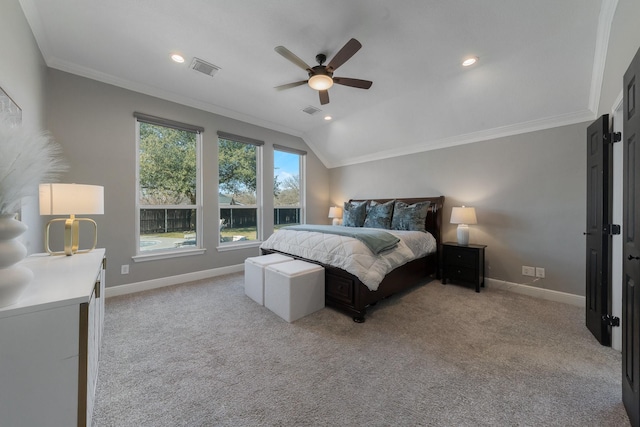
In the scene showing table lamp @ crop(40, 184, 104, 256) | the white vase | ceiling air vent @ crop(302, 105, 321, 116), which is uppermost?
ceiling air vent @ crop(302, 105, 321, 116)

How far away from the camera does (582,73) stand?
2.52 meters

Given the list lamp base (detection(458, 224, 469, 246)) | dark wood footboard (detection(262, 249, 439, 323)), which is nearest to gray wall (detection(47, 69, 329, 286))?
dark wood footboard (detection(262, 249, 439, 323))

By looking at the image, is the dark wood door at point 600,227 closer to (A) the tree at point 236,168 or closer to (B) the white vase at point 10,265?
(B) the white vase at point 10,265

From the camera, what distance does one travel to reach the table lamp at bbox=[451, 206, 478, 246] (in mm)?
3408

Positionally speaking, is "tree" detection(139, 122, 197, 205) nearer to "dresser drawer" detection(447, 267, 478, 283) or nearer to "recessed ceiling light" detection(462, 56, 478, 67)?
"recessed ceiling light" detection(462, 56, 478, 67)

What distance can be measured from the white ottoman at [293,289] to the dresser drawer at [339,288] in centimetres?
9

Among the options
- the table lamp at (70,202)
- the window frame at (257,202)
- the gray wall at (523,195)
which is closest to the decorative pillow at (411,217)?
the gray wall at (523,195)

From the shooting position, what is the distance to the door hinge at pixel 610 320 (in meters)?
1.93

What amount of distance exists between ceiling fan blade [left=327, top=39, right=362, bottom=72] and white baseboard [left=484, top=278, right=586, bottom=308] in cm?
355

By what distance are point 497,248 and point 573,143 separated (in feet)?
5.16

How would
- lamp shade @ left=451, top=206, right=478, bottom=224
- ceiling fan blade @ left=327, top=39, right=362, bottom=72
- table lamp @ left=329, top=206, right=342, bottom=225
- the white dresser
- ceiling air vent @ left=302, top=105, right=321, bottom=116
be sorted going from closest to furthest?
the white dresser → ceiling fan blade @ left=327, top=39, right=362, bottom=72 → lamp shade @ left=451, top=206, right=478, bottom=224 → ceiling air vent @ left=302, top=105, right=321, bottom=116 → table lamp @ left=329, top=206, right=342, bottom=225

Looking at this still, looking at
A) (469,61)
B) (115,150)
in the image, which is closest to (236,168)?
(115,150)

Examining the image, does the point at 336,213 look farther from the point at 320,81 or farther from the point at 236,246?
the point at 320,81

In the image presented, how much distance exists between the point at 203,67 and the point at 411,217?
3.56 meters
